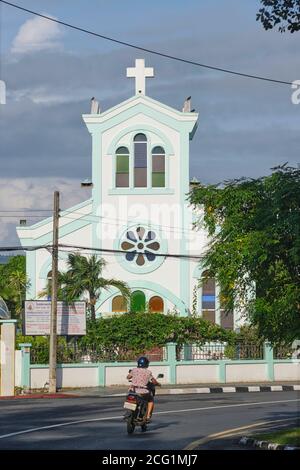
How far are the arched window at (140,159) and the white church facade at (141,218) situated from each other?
53 millimetres

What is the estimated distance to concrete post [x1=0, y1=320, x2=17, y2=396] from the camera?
3722 cm

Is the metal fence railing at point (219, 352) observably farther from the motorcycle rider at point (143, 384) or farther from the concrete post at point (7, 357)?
the motorcycle rider at point (143, 384)

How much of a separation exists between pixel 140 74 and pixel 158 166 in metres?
5.19

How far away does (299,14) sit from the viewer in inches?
562

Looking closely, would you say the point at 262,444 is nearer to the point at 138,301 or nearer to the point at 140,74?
the point at 138,301

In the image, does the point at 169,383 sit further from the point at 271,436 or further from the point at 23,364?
the point at 271,436

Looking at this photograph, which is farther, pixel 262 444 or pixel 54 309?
pixel 54 309

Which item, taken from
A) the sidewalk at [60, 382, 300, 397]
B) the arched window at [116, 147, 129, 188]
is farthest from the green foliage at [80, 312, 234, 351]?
the arched window at [116, 147, 129, 188]

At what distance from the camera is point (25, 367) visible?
38.2 m

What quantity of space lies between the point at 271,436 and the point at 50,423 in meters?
6.24

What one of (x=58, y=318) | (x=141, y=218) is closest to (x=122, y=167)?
(x=141, y=218)

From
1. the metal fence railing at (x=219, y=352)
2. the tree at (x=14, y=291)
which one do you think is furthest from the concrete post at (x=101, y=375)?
the tree at (x=14, y=291)
